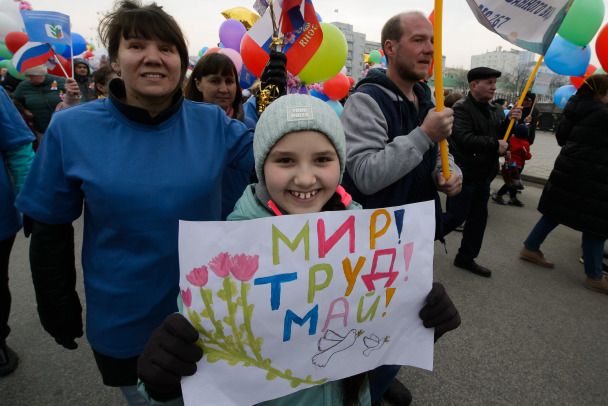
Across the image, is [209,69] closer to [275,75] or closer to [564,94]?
[275,75]

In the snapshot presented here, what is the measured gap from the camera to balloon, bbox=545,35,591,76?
427 centimetres

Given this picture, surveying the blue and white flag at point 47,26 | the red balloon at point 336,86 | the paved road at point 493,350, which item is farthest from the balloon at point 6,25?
the red balloon at point 336,86

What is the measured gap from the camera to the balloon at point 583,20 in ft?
11.0

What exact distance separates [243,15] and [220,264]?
4861mm

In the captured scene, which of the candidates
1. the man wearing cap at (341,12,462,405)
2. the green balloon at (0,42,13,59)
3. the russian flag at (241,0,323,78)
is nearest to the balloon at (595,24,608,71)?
the man wearing cap at (341,12,462,405)

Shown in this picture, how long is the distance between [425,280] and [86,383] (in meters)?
2.11

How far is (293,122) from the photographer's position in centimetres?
96

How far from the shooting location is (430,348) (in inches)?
43.2

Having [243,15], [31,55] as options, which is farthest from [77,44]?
[243,15]

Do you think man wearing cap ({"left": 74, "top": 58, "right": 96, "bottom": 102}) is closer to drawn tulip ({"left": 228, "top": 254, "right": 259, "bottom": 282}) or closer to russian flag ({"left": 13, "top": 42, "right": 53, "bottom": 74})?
russian flag ({"left": 13, "top": 42, "right": 53, "bottom": 74})

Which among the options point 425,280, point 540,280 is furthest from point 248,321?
point 540,280

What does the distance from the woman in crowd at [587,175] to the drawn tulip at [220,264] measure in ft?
11.8

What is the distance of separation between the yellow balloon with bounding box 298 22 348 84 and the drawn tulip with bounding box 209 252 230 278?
2.55 meters

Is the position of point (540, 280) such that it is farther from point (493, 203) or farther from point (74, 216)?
point (74, 216)
